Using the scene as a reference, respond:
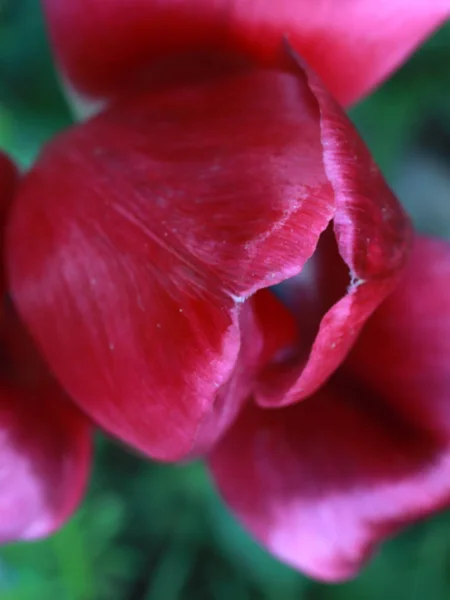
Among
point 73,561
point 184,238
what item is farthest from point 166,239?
point 73,561

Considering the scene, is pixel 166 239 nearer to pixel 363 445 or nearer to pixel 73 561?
pixel 363 445

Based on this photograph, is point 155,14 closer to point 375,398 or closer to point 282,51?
point 282,51

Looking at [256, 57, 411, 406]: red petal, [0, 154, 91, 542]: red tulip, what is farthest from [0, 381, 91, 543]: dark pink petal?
[256, 57, 411, 406]: red petal

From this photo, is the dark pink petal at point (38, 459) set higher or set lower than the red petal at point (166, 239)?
lower

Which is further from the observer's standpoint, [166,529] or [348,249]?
[166,529]

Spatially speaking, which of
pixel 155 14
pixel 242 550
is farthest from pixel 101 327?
pixel 242 550

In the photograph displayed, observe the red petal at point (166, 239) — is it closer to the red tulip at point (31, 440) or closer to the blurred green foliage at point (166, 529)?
the red tulip at point (31, 440)

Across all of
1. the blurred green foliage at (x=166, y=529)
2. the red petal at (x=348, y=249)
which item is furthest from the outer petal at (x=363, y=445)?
the blurred green foliage at (x=166, y=529)
